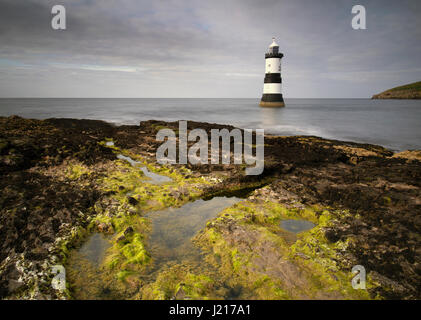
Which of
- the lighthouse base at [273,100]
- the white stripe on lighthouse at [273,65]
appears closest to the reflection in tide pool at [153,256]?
the white stripe on lighthouse at [273,65]

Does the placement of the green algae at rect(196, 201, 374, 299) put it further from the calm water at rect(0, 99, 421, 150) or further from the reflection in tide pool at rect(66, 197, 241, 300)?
the calm water at rect(0, 99, 421, 150)

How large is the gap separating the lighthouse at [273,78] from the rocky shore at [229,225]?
44536mm

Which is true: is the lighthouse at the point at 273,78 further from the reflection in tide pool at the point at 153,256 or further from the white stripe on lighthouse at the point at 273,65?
the reflection in tide pool at the point at 153,256

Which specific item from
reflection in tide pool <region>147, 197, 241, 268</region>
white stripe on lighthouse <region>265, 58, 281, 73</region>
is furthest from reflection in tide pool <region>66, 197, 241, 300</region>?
white stripe on lighthouse <region>265, 58, 281, 73</region>

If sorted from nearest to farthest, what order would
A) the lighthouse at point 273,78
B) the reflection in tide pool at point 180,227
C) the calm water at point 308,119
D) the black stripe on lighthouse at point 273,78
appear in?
the reflection in tide pool at point 180,227 < the calm water at point 308,119 < the lighthouse at point 273,78 < the black stripe on lighthouse at point 273,78

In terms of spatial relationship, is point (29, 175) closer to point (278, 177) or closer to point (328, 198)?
point (278, 177)

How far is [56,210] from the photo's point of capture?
7.43m

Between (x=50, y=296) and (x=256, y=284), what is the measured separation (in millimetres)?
4106

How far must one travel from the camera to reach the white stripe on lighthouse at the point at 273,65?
169 ft

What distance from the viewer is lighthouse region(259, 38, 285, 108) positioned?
51478mm

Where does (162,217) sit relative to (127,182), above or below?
below

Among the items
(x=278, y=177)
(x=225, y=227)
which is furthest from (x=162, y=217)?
(x=278, y=177)

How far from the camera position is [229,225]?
23.7ft

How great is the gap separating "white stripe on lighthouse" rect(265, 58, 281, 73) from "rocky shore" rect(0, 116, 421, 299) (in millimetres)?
44463
